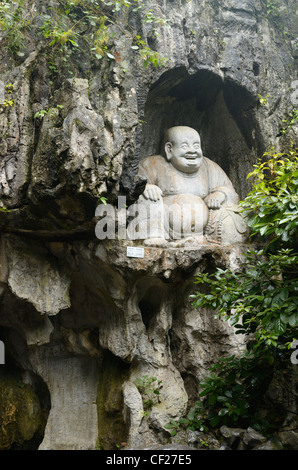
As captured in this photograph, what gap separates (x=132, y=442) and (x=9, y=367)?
1.99m

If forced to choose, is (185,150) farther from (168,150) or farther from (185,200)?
(185,200)

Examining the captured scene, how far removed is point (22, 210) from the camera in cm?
573

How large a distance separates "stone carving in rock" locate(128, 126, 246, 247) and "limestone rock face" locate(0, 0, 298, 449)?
0.37 meters

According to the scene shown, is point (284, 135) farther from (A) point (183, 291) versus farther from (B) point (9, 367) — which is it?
(B) point (9, 367)

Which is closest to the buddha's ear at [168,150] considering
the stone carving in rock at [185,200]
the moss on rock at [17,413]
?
the stone carving in rock at [185,200]

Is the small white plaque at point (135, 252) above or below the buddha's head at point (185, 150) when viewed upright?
below

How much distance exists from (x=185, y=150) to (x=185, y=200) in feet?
2.29

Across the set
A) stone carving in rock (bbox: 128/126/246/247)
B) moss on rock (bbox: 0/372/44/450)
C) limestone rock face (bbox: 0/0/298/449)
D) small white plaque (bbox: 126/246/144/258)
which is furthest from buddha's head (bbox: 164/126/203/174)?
moss on rock (bbox: 0/372/44/450)

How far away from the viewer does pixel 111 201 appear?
5.88 meters

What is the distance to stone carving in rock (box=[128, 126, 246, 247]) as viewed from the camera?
6821 mm

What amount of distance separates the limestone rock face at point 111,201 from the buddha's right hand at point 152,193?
25.4 inches

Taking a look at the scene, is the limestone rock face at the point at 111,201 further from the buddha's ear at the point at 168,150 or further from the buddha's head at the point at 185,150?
the buddha's head at the point at 185,150

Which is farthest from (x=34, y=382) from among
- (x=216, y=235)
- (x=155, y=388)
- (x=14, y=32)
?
(x=14, y=32)

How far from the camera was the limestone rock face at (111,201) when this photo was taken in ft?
18.7
